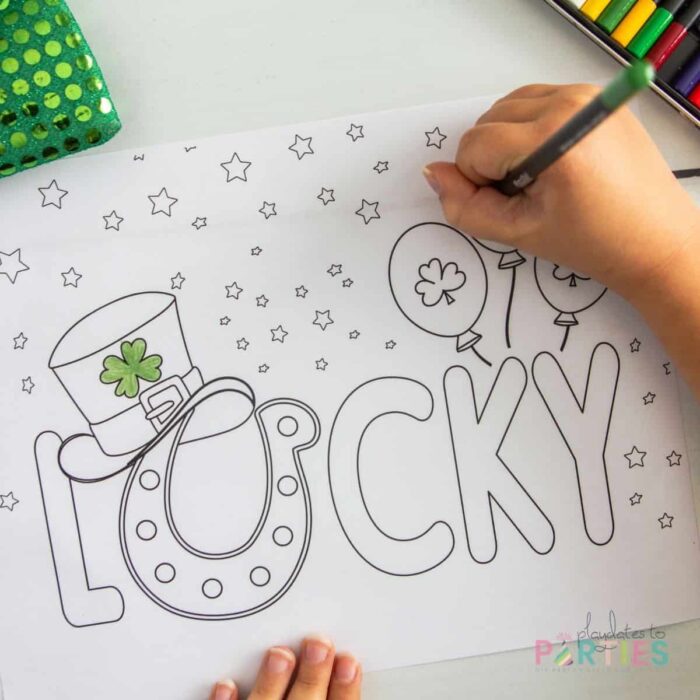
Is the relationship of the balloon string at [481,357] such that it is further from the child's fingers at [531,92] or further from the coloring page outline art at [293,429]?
the child's fingers at [531,92]

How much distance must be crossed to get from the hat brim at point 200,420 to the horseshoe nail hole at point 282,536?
72 mm

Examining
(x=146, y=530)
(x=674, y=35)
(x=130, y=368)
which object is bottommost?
(x=146, y=530)

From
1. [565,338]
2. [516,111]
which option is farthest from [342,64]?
[565,338]

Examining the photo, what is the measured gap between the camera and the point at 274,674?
47 cm

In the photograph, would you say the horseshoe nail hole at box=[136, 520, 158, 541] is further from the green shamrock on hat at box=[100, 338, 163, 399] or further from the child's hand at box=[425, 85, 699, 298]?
the child's hand at box=[425, 85, 699, 298]

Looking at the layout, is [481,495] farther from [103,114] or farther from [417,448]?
[103,114]

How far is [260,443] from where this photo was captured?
0.48m

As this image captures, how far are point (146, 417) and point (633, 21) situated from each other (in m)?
0.40

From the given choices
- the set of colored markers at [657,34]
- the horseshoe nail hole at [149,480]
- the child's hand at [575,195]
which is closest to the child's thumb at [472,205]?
the child's hand at [575,195]

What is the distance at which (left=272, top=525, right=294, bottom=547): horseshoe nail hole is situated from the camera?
47 cm

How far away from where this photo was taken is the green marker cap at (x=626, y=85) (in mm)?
270

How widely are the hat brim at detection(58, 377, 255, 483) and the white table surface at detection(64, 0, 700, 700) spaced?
165 millimetres

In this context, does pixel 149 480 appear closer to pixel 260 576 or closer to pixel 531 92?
pixel 260 576

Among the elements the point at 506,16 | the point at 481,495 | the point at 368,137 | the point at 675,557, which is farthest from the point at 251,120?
the point at 675,557
